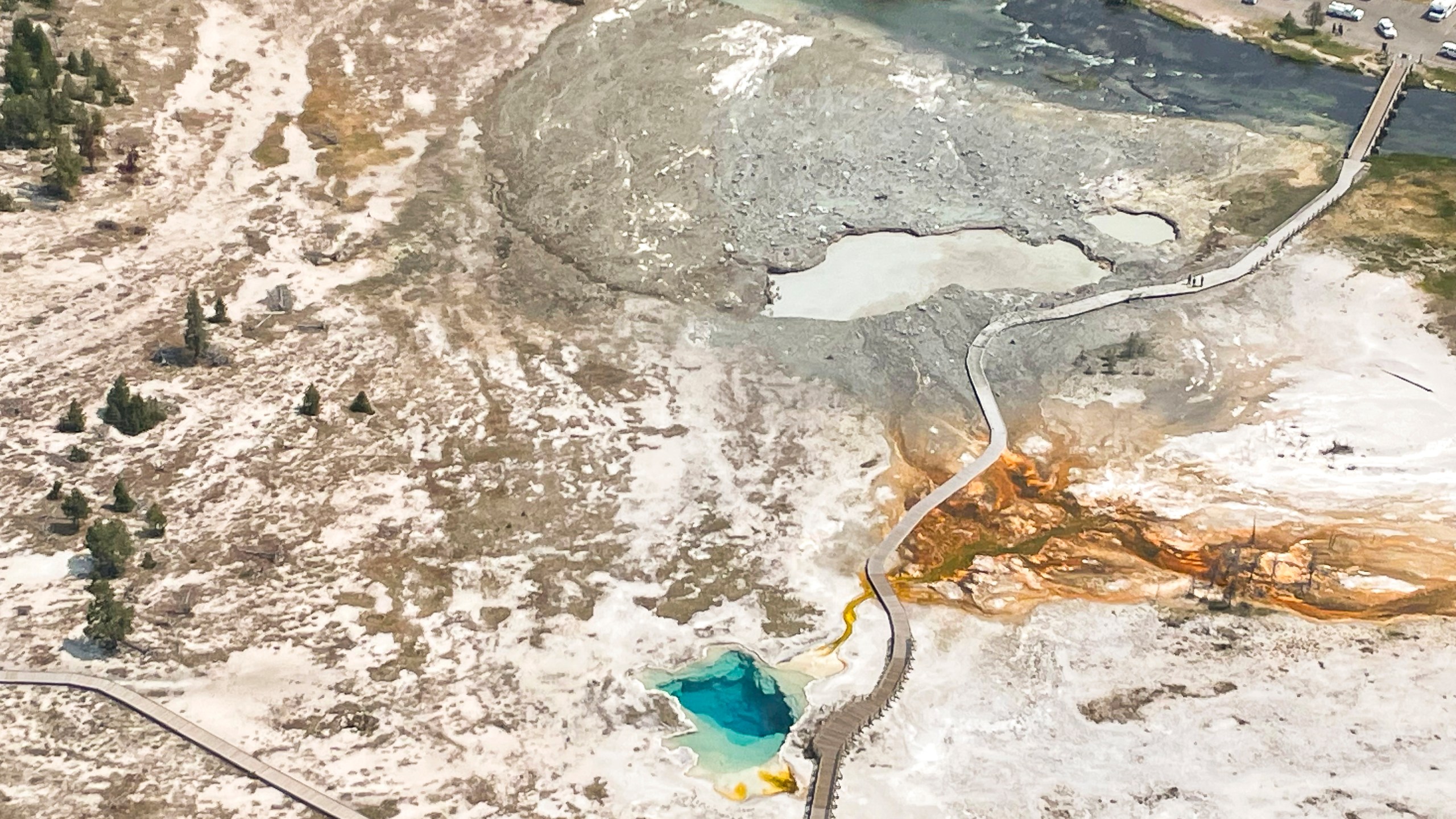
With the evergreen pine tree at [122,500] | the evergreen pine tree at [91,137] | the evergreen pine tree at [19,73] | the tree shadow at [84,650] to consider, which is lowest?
the tree shadow at [84,650]

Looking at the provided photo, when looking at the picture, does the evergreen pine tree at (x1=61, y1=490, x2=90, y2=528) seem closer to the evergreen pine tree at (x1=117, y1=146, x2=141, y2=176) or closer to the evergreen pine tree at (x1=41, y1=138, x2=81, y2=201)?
the evergreen pine tree at (x1=41, y1=138, x2=81, y2=201)

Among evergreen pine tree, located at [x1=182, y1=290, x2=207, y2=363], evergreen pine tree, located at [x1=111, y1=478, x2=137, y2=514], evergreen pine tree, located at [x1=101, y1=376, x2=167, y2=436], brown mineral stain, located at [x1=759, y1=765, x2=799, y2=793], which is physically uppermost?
evergreen pine tree, located at [x1=182, y1=290, x2=207, y2=363]

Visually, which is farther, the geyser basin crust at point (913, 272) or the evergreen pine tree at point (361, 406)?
the geyser basin crust at point (913, 272)

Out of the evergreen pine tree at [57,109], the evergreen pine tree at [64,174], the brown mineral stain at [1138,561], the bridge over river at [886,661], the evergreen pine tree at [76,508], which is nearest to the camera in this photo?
the bridge over river at [886,661]

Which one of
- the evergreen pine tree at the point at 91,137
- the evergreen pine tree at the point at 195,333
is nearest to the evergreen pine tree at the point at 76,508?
the evergreen pine tree at the point at 195,333

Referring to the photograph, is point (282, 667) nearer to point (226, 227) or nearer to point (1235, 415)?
point (226, 227)

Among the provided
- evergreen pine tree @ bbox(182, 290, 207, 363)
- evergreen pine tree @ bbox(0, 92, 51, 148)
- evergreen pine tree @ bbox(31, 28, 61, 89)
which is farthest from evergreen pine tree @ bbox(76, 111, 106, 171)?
evergreen pine tree @ bbox(182, 290, 207, 363)

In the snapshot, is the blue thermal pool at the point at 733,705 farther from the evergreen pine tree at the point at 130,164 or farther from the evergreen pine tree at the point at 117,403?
the evergreen pine tree at the point at 130,164

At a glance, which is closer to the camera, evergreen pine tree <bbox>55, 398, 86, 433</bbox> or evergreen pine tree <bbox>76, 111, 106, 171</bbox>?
evergreen pine tree <bbox>55, 398, 86, 433</bbox>
